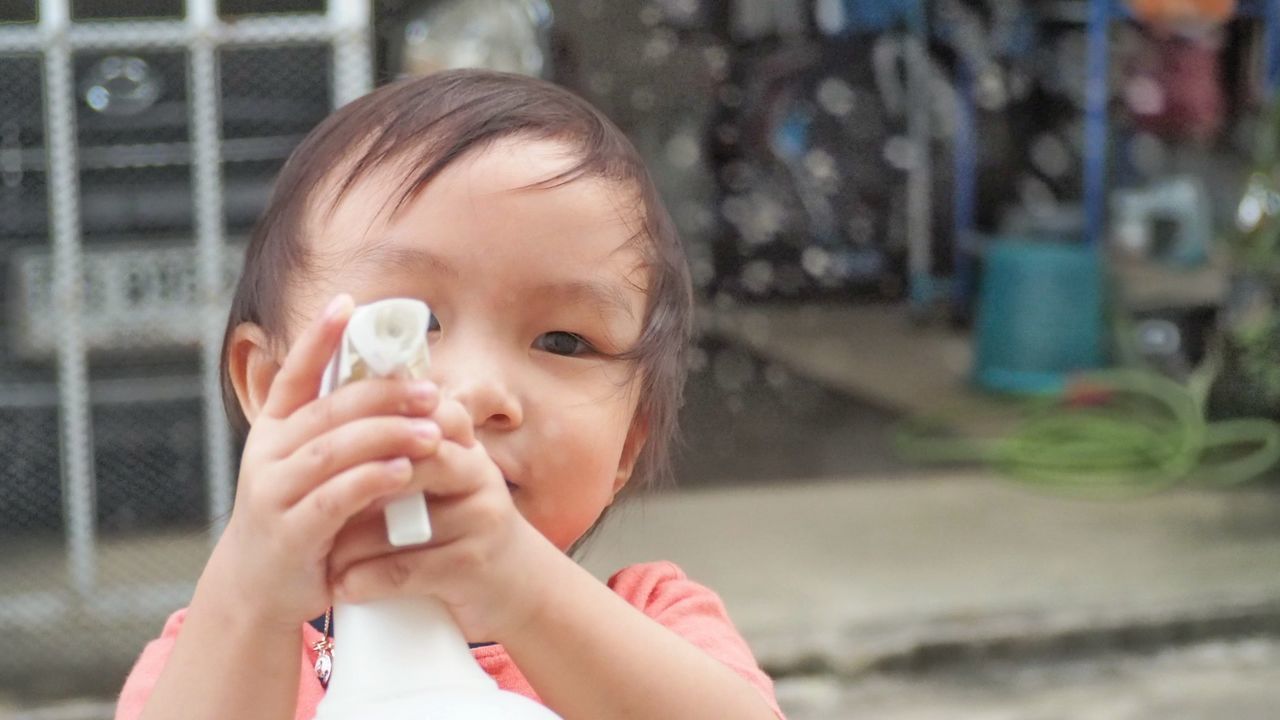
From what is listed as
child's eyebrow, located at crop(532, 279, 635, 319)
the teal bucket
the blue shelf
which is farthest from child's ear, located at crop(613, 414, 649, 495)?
the blue shelf

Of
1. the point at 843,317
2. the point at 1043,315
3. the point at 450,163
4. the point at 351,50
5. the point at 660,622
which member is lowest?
the point at 843,317

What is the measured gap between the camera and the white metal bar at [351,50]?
2764 mm

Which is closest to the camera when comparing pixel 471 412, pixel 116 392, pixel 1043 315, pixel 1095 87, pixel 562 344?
pixel 471 412

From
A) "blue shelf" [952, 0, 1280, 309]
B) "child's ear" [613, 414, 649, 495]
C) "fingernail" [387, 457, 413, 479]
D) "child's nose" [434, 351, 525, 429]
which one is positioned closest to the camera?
"fingernail" [387, 457, 413, 479]

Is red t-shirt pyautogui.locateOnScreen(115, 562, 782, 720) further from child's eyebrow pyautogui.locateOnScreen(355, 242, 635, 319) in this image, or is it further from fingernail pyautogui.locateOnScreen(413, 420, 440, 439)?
fingernail pyautogui.locateOnScreen(413, 420, 440, 439)

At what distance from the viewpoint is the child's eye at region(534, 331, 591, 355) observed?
0.89 m

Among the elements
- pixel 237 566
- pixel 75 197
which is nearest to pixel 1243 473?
pixel 75 197

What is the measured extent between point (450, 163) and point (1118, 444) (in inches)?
148

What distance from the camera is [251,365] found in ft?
3.25

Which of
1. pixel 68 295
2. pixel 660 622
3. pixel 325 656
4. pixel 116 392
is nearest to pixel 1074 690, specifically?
pixel 116 392

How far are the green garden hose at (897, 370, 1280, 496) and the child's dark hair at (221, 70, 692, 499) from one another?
3344mm

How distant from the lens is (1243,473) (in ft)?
13.5

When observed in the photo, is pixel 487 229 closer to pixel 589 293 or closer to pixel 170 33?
pixel 589 293

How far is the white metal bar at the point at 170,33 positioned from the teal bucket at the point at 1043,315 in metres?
2.91
